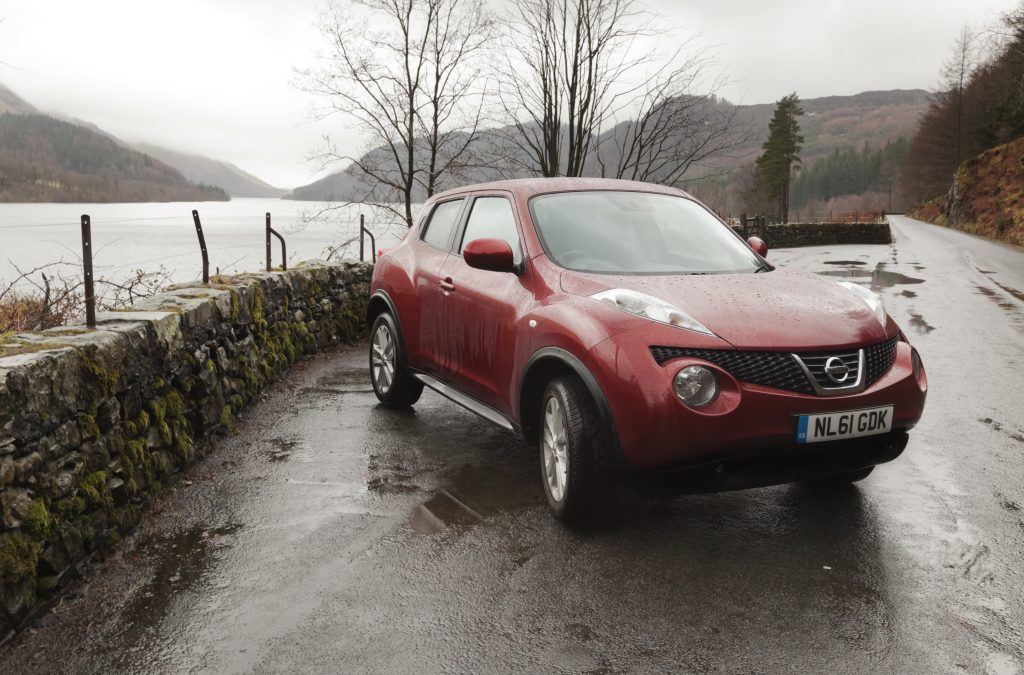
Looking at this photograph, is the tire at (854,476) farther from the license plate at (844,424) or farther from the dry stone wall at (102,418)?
the dry stone wall at (102,418)

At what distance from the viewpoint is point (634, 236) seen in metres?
4.53

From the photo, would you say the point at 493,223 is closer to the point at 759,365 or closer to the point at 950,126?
the point at 759,365

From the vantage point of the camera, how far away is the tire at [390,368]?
6.09m

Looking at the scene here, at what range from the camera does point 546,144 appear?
15875mm

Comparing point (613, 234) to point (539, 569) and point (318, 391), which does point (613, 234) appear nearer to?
point (539, 569)

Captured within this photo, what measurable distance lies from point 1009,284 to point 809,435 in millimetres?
15827

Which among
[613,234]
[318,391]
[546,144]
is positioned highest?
[546,144]

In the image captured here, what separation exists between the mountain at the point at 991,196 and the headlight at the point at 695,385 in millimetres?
35954

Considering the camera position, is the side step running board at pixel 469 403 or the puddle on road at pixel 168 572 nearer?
the puddle on road at pixel 168 572

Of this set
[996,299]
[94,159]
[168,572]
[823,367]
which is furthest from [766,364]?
[94,159]

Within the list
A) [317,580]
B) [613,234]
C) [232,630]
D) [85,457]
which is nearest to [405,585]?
[317,580]

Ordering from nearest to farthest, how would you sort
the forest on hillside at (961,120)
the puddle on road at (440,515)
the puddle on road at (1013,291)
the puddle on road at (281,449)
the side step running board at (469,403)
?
the puddle on road at (440,515) < the side step running board at (469,403) < the puddle on road at (281,449) < the puddle on road at (1013,291) < the forest on hillside at (961,120)

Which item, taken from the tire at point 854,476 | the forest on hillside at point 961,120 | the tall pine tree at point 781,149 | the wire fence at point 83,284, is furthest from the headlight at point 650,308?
the tall pine tree at point 781,149

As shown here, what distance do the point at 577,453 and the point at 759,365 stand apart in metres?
0.90
